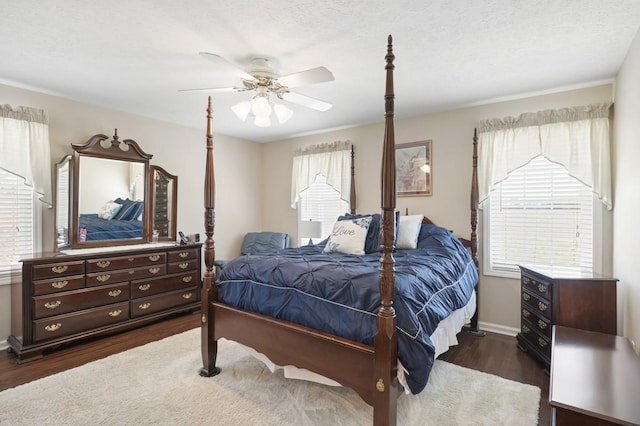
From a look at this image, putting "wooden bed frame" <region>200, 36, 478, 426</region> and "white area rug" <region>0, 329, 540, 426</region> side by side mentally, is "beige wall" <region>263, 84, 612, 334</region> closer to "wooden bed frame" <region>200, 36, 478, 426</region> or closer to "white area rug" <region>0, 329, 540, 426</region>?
"white area rug" <region>0, 329, 540, 426</region>

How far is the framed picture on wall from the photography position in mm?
4031

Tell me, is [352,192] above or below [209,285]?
above

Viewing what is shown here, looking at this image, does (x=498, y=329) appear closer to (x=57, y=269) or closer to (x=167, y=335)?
(x=167, y=335)

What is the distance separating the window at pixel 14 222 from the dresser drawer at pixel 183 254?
4.26 feet

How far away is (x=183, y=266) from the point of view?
161 inches

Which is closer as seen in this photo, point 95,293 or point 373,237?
point 95,293

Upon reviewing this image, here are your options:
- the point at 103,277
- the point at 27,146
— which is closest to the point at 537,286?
the point at 103,277

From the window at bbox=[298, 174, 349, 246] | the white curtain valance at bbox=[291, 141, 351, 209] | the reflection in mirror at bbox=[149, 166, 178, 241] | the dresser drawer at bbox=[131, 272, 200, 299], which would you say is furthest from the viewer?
the window at bbox=[298, 174, 349, 246]

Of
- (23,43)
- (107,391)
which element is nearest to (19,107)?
(23,43)

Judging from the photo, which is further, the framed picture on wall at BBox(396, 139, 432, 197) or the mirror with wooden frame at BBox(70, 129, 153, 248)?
the framed picture on wall at BBox(396, 139, 432, 197)

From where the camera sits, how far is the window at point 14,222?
3.09 meters

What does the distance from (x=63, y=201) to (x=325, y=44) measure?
10.5 ft

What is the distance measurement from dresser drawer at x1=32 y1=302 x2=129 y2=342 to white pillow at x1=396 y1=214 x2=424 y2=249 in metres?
3.09

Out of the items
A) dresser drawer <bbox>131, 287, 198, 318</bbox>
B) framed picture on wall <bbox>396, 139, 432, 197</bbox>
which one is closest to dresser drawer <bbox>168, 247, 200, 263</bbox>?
dresser drawer <bbox>131, 287, 198, 318</bbox>
